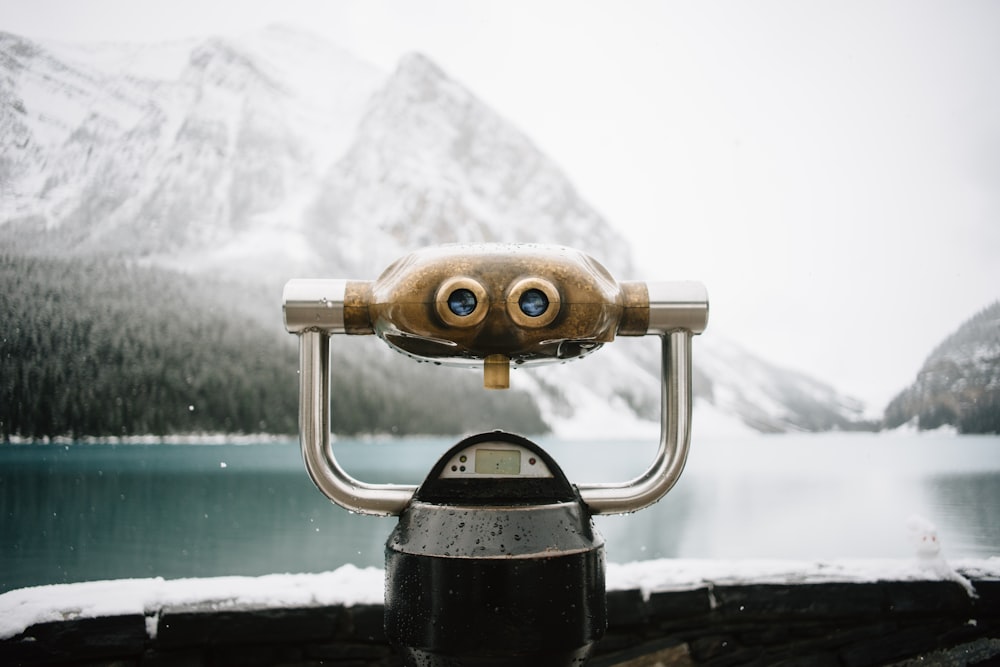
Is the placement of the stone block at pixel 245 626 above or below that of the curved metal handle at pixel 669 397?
below

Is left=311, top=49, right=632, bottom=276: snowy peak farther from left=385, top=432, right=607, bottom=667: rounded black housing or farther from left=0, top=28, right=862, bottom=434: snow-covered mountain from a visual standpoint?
left=385, top=432, right=607, bottom=667: rounded black housing

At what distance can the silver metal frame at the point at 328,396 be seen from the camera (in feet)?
2.17

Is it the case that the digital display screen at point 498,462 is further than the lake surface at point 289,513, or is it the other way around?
the lake surface at point 289,513

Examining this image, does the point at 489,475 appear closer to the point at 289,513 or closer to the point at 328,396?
the point at 328,396

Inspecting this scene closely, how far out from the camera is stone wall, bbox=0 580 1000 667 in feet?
5.43

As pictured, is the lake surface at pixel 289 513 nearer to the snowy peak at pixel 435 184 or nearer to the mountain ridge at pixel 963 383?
the mountain ridge at pixel 963 383

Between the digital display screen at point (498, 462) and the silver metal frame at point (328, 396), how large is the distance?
3.0 inches

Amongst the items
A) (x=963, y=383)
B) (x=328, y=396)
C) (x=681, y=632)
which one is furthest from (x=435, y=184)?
(x=328, y=396)

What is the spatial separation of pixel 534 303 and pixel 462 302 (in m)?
0.06

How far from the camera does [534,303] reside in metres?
0.58

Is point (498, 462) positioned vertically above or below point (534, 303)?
below

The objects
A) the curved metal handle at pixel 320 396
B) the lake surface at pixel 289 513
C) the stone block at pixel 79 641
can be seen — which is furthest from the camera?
the lake surface at pixel 289 513

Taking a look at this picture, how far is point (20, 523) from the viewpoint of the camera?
107 inches

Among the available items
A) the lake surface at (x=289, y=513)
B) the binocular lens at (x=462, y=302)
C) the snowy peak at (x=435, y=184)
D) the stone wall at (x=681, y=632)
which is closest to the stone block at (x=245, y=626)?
the stone wall at (x=681, y=632)
